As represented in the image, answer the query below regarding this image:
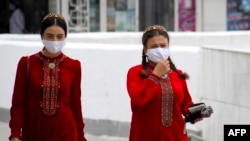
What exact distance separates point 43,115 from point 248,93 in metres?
3.15

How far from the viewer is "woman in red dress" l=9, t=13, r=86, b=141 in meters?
6.18

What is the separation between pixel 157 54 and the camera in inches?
232

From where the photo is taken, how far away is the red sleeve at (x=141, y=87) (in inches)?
227

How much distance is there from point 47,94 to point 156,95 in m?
0.82

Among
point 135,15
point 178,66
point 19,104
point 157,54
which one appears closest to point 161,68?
→ point 157,54

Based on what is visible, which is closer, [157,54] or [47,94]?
[157,54]

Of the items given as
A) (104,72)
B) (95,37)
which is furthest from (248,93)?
(95,37)

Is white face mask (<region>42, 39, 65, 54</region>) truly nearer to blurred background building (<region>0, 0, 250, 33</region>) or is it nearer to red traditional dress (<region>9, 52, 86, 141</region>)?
red traditional dress (<region>9, 52, 86, 141</region>)

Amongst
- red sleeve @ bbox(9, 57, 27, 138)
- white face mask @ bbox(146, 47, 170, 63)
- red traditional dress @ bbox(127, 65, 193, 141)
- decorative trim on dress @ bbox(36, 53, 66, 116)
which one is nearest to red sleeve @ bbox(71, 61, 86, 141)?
decorative trim on dress @ bbox(36, 53, 66, 116)

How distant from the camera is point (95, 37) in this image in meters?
14.8

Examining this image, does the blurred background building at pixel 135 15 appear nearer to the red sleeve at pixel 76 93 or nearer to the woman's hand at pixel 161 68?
the red sleeve at pixel 76 93

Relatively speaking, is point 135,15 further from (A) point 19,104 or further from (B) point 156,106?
(B) point 156,106

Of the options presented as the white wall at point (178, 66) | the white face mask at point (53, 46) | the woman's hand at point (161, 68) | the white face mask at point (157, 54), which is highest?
the white face mask at point (53, 46)

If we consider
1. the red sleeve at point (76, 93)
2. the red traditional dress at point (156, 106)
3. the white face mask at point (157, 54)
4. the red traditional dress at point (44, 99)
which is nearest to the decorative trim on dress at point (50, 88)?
the red traditional dress at point (44, 99)
